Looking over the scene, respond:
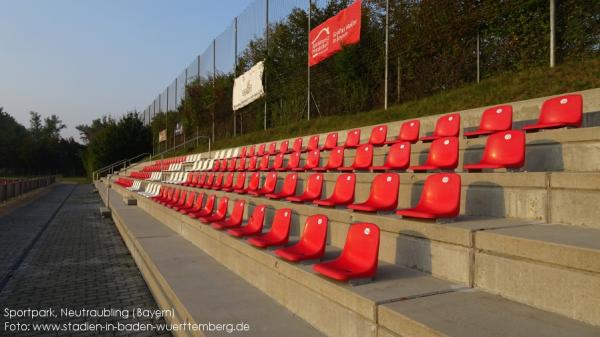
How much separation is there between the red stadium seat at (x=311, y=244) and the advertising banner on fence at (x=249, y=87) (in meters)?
13.1

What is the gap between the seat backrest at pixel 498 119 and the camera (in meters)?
4.93

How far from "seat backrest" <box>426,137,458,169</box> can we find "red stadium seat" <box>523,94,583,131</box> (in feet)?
2.89

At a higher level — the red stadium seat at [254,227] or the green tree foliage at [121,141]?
the green tree foliage at [121,141]

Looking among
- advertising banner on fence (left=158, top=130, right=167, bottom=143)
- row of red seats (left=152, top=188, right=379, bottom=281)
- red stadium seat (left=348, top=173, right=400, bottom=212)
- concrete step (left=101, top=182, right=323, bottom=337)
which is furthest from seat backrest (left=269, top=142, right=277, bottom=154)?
advertising banner on fence (left=158, top=130, right=167, bottom=143)

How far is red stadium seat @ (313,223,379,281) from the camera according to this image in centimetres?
268

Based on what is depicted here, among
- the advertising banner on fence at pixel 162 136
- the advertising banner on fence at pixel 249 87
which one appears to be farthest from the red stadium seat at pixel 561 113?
the advertising banner on fence at pixel 162 136

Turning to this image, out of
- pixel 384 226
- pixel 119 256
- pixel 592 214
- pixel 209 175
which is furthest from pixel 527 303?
pixel 209 175

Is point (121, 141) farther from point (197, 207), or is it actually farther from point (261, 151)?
point (197, 207)

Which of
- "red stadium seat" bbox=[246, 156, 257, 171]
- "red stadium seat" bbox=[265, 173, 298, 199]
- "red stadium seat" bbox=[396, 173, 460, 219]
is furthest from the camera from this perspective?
"red stadium seat" bbox=[246, 156, 257, 171]

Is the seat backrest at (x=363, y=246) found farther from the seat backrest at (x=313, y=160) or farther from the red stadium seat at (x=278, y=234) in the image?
the seat backrest at (x=313, y=160)

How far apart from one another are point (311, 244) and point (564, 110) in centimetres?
302

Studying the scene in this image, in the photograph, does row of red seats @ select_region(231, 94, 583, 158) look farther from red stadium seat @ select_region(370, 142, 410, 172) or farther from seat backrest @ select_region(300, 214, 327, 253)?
seat backrest @ select_region(300, 214, 327, 253)

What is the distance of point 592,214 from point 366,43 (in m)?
9.27

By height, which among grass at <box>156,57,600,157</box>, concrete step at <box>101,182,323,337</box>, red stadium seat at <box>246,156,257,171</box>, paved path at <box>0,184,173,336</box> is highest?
grass at <box>156,57,600,157</box>
